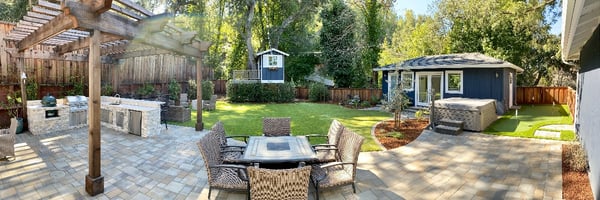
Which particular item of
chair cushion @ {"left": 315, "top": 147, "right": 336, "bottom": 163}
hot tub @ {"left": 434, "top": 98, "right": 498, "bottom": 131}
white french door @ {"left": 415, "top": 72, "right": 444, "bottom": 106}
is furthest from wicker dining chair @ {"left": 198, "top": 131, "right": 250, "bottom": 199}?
white french door @ {"left": 415, "top": 72, "right": 444, "bottom": 106}

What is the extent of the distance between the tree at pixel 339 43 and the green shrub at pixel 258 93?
4.37 metres

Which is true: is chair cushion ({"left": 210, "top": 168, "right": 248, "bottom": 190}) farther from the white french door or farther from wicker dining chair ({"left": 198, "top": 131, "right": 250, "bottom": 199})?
the white french door

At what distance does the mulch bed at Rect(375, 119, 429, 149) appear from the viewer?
7182 millimetres

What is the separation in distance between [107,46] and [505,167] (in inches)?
423

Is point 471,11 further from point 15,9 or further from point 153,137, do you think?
point 15,9

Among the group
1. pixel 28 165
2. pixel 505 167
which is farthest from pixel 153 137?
pixel 505 167

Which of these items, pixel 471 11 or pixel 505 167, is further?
pixel 471 11

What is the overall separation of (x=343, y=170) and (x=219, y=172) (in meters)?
1.73

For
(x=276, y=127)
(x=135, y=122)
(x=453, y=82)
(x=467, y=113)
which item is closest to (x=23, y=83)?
(x=135, y=122)

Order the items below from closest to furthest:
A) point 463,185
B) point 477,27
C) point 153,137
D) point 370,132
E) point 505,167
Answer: point 463,185, point 505,167, point 153,137, point 370,132, point 477,27

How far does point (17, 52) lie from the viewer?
7711mm

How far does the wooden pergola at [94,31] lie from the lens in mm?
3990

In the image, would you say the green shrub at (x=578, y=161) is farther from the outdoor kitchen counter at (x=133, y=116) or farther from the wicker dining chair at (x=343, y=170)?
the outdoor kitchen counter at (x=133, y=116)

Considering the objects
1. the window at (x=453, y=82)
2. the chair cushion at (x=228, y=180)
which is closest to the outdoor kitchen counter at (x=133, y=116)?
the chair cushion at (x=228, y=180)
